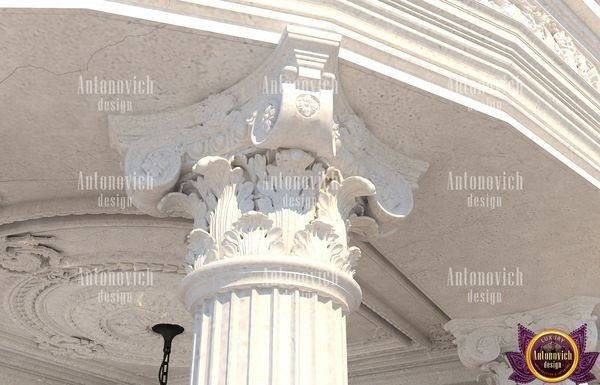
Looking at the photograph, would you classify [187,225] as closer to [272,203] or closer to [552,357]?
[272,203]

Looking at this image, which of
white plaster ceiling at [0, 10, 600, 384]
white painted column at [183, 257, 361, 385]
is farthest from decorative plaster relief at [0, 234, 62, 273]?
white painted column at [183, 257, 361, 385]

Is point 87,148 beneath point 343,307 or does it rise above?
above

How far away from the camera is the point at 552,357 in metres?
8.68

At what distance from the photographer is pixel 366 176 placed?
19.6ft

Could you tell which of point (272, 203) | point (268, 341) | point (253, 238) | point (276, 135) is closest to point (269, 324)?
point (268, 341)

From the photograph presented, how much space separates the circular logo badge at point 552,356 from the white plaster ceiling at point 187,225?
396 mm

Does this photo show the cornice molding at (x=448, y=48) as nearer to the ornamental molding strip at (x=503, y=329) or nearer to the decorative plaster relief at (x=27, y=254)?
the ornamental molding strip at (x=503, y=329)

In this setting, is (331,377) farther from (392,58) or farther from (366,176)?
(392,58)

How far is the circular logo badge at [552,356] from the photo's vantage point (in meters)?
8.38

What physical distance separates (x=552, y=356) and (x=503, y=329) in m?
0.62

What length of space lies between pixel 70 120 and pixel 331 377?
290 centimetres

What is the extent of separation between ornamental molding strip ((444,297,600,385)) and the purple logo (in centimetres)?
8

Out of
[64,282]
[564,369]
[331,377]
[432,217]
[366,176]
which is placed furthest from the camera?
[64,282]

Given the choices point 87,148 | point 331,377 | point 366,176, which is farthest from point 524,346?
point 87,148
